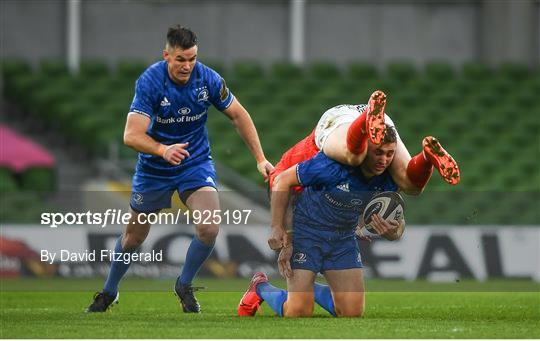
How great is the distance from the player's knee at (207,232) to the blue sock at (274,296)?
454 millimetres

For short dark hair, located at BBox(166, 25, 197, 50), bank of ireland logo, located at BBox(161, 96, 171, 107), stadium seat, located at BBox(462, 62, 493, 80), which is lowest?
stadium seat, located at BBox(462, 62, 493, 80)

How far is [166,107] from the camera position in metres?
7.99

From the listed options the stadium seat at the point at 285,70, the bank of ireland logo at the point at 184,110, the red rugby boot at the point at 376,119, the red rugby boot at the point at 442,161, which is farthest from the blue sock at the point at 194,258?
the stadium seat at the point at 285,70

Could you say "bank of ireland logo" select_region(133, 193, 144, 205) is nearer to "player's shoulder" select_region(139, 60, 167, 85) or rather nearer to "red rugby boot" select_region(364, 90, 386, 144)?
"player's shoulder" select_region(139, 60, 167, 85)

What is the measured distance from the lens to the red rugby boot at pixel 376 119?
7062mm

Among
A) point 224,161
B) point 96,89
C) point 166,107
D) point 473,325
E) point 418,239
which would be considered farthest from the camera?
point 96,89

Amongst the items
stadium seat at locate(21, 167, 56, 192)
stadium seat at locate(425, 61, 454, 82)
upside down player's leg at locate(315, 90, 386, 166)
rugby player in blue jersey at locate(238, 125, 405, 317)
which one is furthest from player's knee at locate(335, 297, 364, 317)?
stadium seat at locate(425, 61, 454, 82)

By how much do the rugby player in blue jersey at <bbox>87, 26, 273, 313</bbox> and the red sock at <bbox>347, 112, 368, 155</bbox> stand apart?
88cm

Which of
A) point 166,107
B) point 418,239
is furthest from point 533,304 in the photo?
point 166,107

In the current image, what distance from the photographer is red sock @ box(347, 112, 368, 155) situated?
7.18m

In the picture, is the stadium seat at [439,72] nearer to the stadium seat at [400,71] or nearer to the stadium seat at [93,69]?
the stadium seat at [400,71]

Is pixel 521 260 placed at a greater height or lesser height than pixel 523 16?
lesser

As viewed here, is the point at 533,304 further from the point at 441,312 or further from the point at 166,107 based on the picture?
the point at 166,107

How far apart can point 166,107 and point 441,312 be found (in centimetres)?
243
